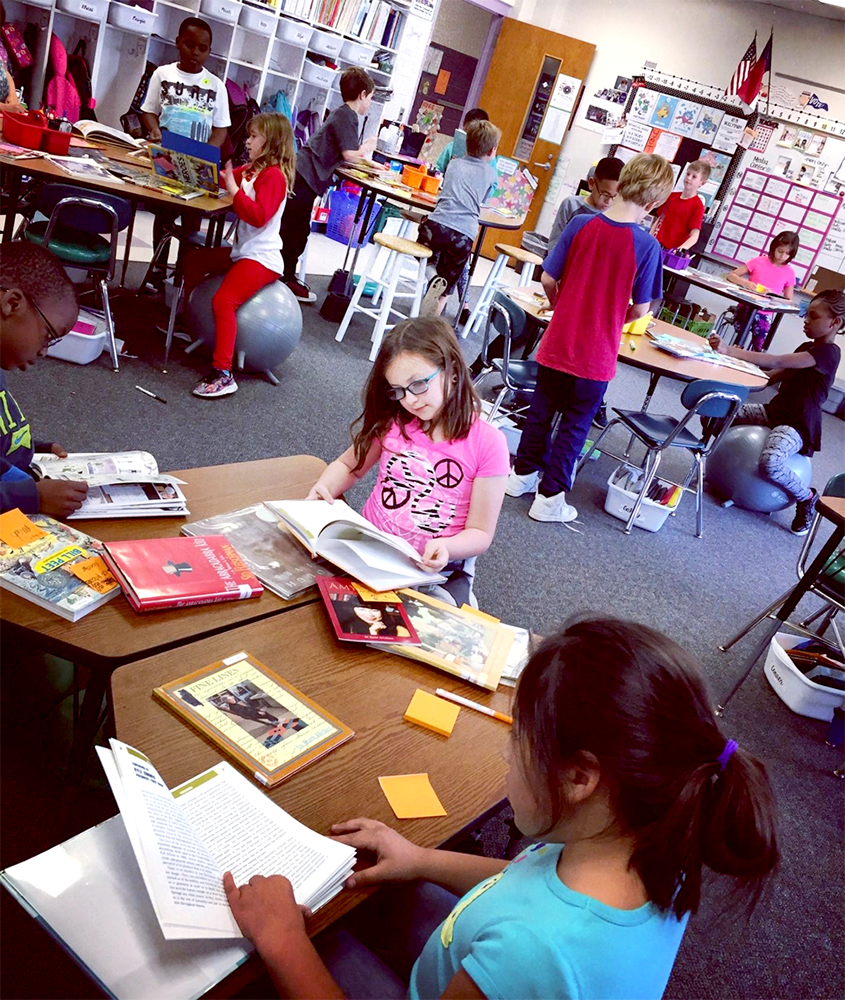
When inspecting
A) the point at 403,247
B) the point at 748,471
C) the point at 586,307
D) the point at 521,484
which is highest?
the point at 586,307

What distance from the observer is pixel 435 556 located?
1825 mm

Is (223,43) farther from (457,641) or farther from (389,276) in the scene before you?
(457,641)

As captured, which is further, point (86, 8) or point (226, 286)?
point (86, 8)

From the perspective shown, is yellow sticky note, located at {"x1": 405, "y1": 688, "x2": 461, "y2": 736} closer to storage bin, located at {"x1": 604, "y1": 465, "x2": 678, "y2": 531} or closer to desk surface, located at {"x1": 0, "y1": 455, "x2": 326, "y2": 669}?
desk surface, located at {"x1": 0, "y1": 455, "x2": 326, "y2": 669}

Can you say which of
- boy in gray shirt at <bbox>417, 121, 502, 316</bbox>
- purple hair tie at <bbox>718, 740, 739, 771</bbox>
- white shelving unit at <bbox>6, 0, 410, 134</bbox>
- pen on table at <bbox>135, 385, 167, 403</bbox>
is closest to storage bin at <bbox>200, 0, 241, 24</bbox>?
white shelving unit at <bbox>6, 0, 410, 134</bbox>

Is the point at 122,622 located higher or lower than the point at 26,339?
lower

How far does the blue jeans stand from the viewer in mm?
3846

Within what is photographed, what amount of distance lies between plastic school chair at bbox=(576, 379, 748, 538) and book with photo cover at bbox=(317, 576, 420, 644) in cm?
257

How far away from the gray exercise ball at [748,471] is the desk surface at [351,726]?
372 centimetres

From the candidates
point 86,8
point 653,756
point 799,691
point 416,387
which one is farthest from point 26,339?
point 86,8

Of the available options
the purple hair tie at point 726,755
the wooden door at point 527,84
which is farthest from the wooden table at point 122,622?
the wooden door at point 527,84

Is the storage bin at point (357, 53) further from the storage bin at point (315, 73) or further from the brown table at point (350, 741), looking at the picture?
the brown table at point (350, 741)

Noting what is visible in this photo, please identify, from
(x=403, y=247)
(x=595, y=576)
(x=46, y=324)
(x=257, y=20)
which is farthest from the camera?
(x=257, y=20)

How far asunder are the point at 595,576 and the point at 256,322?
2040mm
